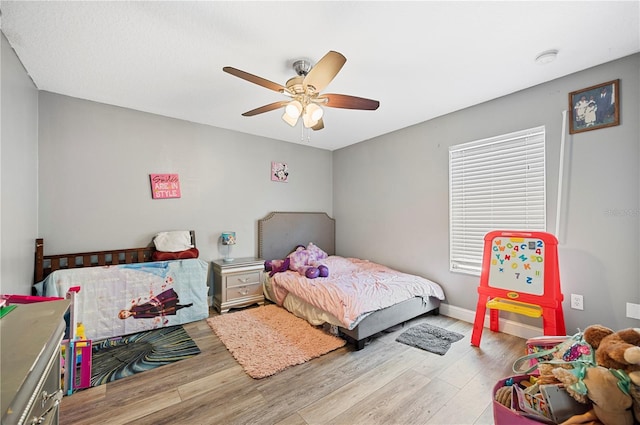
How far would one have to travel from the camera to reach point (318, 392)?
1.79 metres

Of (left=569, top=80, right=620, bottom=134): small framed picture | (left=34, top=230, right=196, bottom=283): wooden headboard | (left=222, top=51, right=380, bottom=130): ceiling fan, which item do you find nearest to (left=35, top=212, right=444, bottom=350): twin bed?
(left=34, top=230, right=196, bottom=283): wooden headboard

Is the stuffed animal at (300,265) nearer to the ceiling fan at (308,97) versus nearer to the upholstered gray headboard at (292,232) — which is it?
the upholstered gray headboard at (292,232)

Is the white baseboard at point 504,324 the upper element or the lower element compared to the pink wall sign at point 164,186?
lower

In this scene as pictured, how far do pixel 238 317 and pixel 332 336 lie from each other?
1.17 meters

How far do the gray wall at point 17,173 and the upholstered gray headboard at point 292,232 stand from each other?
2.33m

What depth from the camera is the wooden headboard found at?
95.9 inches

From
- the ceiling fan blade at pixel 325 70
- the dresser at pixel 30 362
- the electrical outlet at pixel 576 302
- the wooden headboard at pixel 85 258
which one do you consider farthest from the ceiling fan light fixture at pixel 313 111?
the electrical outlet at pixel 576 302

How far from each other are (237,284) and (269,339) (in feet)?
3.41

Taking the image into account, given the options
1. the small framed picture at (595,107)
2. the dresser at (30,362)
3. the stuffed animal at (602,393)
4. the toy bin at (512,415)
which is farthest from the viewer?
the small framed picture at (595,107)

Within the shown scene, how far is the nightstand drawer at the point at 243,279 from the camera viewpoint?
10.7ft

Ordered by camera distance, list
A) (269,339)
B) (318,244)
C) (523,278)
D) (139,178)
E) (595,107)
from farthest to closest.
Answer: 1. (318,244)
2. (139,178)
3. (269,339)
4. (523,278)
5. (595,107)

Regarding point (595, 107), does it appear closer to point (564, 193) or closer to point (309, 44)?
point (564, 193)

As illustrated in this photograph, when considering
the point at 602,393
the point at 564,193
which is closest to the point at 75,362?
the point at 602,393

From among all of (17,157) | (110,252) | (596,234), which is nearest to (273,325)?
(110,252)
